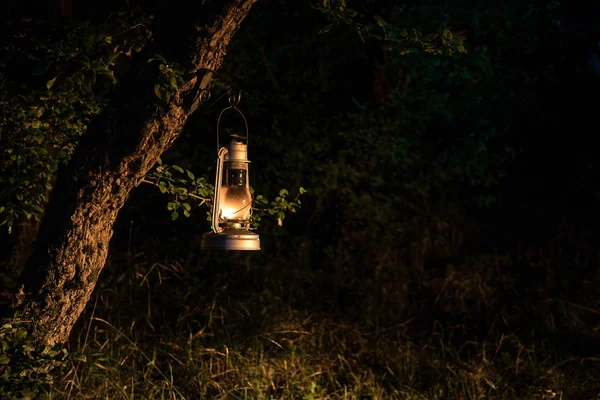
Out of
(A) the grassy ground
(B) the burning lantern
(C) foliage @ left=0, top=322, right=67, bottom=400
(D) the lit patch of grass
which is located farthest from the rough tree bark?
(D) the lit patch of grass

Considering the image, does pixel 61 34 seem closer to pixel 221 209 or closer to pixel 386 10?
pixel 221 209

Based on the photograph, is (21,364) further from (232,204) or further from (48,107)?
(48,107)

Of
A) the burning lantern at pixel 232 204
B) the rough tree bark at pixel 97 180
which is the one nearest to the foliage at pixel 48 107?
the rough tree bark at pixel 97 180

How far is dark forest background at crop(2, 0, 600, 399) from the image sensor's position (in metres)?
6.12

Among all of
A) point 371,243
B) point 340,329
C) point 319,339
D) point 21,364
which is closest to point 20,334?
point 21,364

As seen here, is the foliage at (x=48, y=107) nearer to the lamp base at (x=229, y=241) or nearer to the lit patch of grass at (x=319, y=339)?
the lamp base at (x=229, y=241)

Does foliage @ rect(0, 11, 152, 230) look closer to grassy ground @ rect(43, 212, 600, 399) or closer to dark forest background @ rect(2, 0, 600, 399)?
grassy ground @ rect(43, 212, 600, 399)

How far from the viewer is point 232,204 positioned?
13.1ft

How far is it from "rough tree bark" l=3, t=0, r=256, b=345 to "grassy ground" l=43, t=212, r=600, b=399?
0.78 metres

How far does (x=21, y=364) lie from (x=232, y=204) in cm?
124

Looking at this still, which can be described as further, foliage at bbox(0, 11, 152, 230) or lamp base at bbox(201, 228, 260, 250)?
foliage at bbox(0, 11, 152, 230)

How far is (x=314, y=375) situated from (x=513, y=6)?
4596mm

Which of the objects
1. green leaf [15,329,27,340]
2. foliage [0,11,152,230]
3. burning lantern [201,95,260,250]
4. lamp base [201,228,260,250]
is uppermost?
foliage [0,11,152,230]

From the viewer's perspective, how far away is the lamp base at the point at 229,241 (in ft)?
12.2
